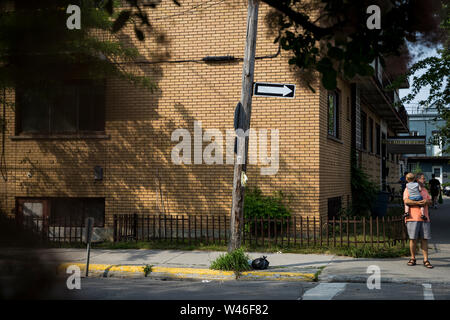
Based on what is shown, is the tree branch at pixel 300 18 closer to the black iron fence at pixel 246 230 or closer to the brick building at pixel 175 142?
the black iron fence at pixel 246 230

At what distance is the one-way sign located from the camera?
8.73 metres

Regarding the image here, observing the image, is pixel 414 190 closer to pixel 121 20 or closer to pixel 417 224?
pixel 417 224

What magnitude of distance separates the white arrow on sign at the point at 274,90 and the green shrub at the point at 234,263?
305cm

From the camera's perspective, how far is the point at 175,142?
12.3 meters

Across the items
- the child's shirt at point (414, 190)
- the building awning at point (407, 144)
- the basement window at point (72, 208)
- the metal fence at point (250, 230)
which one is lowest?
the metal fence at point (250, 230)

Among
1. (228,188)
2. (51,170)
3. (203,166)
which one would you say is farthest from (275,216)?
(51,170)

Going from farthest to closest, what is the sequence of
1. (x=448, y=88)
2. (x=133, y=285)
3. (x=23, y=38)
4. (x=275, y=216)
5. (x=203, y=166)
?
(x=448, y=88), (x=203, y=166), (x=275, y=216), (x=133, y=285), (x=23, y=38)

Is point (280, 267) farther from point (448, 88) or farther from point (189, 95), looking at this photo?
point (448, 88)

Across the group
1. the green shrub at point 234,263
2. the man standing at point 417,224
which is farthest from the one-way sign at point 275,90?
the man standing at point 417,224

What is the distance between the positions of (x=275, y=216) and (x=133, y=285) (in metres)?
4.57

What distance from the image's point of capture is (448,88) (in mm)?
15680

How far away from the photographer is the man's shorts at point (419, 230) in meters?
9.21

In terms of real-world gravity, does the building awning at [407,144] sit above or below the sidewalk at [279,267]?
above

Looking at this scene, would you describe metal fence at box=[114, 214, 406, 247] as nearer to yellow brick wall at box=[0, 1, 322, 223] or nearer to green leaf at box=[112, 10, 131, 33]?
yellow brick wall at box=[0, 1, 322, 223]
